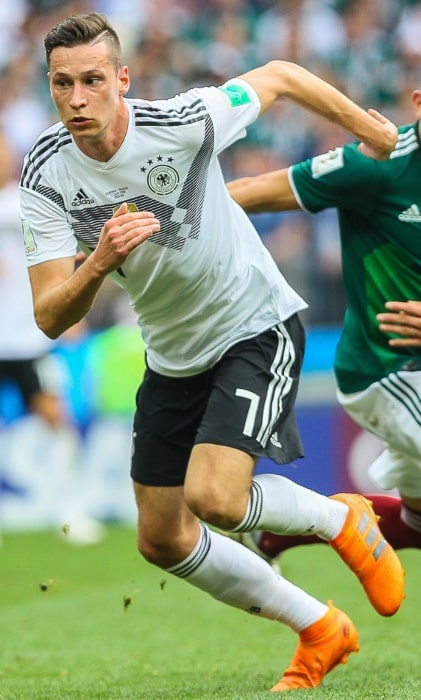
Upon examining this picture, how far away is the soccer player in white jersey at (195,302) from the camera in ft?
15.0

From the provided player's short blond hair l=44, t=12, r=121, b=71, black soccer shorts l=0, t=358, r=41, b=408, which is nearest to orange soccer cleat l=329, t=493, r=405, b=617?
player's short blond hair l=44, t=12, r=121, b=71

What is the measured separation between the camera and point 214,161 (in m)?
4.95

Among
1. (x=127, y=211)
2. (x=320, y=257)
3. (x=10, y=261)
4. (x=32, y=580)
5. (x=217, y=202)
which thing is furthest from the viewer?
(x=320, y=257)

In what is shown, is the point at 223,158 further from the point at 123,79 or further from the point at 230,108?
the point at 123,79

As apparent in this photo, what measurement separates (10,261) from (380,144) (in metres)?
5.81

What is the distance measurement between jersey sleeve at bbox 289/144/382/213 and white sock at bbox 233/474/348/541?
129 centimetres

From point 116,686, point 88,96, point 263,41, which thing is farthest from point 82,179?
point 263,41

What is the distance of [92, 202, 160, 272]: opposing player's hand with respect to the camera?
165 inches

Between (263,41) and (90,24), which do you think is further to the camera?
(263,41)

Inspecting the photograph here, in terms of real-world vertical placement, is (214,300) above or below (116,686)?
above

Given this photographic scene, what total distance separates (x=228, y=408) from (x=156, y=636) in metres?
2.23

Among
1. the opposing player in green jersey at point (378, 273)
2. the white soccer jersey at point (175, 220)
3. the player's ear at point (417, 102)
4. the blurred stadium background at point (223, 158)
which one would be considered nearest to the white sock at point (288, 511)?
the white soccer jersey at point (175, 220)

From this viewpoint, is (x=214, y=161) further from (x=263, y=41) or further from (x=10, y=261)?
(x=263, y=41)

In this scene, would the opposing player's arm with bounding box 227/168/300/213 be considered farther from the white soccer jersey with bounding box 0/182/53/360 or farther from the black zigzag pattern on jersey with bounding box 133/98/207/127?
the white soccer jersey with bounding box 0/182/53/360
